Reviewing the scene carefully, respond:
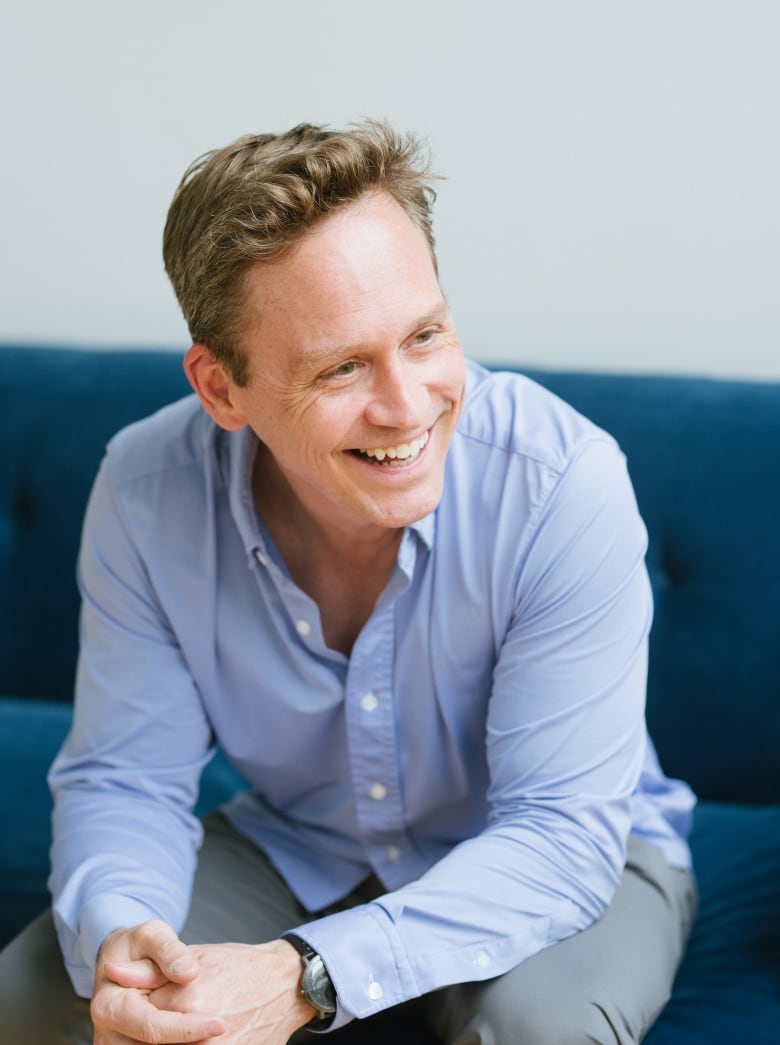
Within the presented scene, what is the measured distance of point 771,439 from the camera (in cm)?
182

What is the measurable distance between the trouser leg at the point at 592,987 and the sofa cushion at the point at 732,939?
41 mm

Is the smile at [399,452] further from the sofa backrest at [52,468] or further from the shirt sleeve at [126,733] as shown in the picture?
the sofa backrest at [52,468]

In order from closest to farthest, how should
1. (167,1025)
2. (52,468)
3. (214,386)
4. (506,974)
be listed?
(167,1025) → (506,974) → (214,386) → (52,468)

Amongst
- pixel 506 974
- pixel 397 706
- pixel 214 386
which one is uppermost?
pixel 214 386

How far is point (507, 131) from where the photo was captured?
197 centimetres

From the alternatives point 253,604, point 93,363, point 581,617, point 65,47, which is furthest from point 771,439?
point 65,47

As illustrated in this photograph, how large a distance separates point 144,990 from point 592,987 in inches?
17.9

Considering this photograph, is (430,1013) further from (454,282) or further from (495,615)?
(454,282)

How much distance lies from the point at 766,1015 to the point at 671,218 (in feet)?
3.65

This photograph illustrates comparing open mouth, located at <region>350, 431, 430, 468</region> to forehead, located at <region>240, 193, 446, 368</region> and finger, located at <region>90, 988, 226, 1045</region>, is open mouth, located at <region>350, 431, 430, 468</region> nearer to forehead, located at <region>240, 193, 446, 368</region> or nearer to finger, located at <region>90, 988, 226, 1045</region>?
forehead, located at <region>240, 193, 446, 368</region>

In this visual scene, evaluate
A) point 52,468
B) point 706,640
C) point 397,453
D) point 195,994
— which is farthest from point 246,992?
point 52,468

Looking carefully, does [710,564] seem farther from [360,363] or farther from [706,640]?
[360,363]

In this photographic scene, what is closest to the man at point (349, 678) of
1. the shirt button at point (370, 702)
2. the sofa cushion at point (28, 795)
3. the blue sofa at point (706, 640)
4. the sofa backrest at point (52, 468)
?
the shirt button at point (370, 702)

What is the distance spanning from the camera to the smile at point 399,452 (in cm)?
138
